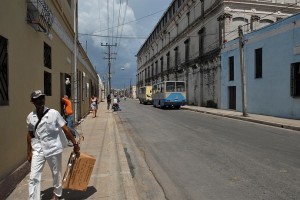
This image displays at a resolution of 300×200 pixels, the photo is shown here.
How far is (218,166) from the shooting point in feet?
27.7

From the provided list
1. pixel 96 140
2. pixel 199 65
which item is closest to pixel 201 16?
pixel 199 65

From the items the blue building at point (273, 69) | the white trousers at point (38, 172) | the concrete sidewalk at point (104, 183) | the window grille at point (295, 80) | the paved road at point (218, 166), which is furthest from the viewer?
the blue building at point (273, 69)

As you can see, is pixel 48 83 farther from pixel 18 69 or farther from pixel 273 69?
pixel 273 69

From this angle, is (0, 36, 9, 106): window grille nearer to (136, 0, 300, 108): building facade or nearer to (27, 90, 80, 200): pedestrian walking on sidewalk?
(27, 90, 80, 200): pedestrian walking on sidewalk

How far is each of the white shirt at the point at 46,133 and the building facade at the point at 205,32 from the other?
962 inches

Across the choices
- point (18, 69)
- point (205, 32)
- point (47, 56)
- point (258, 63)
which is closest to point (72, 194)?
point (18, 69)

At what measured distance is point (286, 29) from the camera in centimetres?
2195

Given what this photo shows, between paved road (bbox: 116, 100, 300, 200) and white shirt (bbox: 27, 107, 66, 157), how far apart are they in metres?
2.05

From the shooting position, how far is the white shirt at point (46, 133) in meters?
4.89

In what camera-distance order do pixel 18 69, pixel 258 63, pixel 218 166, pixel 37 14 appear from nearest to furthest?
pixel 18 69 < pixel 37 14 < pixel 218 166 < pixel 258 63

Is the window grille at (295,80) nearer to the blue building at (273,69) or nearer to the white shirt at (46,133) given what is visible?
the blue building at (273,69)

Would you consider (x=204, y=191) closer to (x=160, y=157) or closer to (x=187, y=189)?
(x=187, y=189)

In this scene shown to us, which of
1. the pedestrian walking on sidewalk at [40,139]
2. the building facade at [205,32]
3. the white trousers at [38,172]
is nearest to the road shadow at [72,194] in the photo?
the white trousers at [38,172]

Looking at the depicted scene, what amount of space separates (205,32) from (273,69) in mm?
16132
